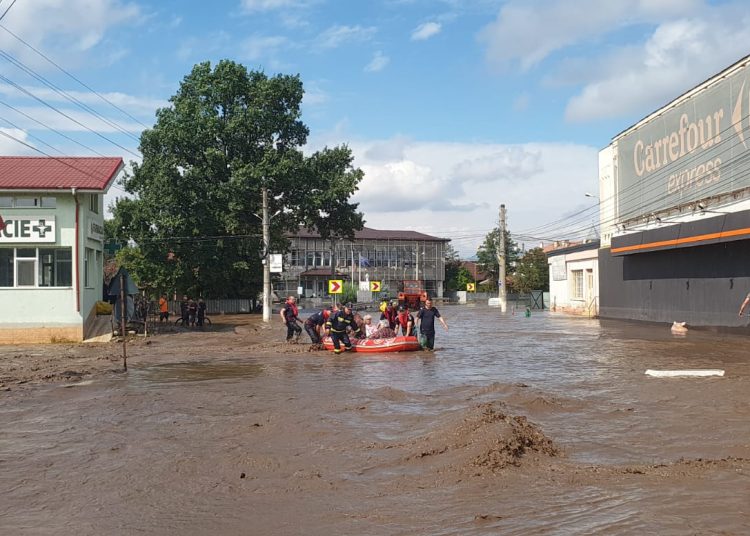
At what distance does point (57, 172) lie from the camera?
26422mm

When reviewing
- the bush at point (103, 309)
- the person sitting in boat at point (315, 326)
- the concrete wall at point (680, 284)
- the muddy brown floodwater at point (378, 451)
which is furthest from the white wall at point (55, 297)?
the concrete wall at point (680, 284)

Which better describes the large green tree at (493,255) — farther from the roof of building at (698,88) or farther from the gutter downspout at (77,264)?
the gutter downspout at (77,264)

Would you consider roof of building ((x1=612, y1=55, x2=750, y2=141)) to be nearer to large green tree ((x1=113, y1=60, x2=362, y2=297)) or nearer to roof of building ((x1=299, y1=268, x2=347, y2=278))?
large green tree ((x1=113, y1=60, x2=362, y2=297))

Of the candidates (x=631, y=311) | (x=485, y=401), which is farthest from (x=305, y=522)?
(x=631, y=311)

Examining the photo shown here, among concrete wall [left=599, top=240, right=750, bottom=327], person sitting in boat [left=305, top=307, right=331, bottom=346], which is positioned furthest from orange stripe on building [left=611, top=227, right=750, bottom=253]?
person sitting in boat [left=305, top=307, right=331, bottom=346]

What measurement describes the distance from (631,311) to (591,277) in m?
7.96

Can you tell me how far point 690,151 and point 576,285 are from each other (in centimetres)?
1864

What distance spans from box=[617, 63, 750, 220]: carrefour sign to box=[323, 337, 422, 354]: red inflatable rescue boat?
13291mm

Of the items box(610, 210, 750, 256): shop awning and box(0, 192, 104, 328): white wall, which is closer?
box(610, 210, 750, 256): shop awning

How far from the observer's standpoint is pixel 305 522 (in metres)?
6.26

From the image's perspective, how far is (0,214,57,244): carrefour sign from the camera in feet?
81.7

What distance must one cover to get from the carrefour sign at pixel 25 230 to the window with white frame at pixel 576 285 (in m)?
32.5

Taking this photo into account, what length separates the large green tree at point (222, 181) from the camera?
145ft

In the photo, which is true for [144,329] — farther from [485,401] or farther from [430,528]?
[430,528]
